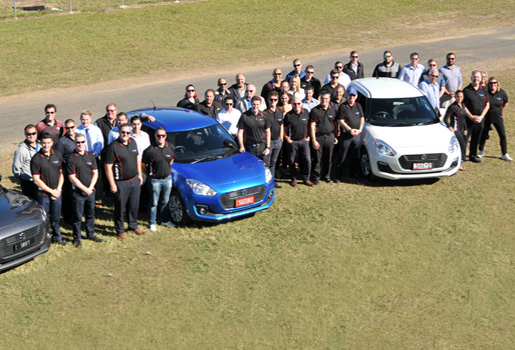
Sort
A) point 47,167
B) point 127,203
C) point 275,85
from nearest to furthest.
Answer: point 47,167, point 127,203, point 275,85

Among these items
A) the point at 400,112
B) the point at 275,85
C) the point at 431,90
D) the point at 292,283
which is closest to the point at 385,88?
the point at 400,112

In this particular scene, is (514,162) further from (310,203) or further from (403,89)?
(310,203)

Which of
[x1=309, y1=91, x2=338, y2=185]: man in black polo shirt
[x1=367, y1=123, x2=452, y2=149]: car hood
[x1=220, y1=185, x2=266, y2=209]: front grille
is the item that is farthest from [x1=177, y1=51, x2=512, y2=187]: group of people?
[x1=220, y1=185, x2=266, y2=209]: front grille

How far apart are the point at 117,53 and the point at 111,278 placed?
19621 millimetres

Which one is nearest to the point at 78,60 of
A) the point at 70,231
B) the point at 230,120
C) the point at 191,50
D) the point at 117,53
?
the point at 117,53

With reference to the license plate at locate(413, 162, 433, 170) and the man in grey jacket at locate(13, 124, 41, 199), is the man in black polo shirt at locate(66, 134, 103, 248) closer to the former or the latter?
the man in grey jacket at locate(13, 124, 41, 199)

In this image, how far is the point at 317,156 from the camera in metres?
13.9

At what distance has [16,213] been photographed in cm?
1043

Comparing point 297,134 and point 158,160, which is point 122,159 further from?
point 297,134

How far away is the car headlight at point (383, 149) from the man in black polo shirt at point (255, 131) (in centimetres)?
228

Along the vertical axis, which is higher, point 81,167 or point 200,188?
point 81,167

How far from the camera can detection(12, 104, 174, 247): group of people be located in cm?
1080

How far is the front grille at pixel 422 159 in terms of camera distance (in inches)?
535

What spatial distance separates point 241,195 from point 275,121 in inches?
86.0
